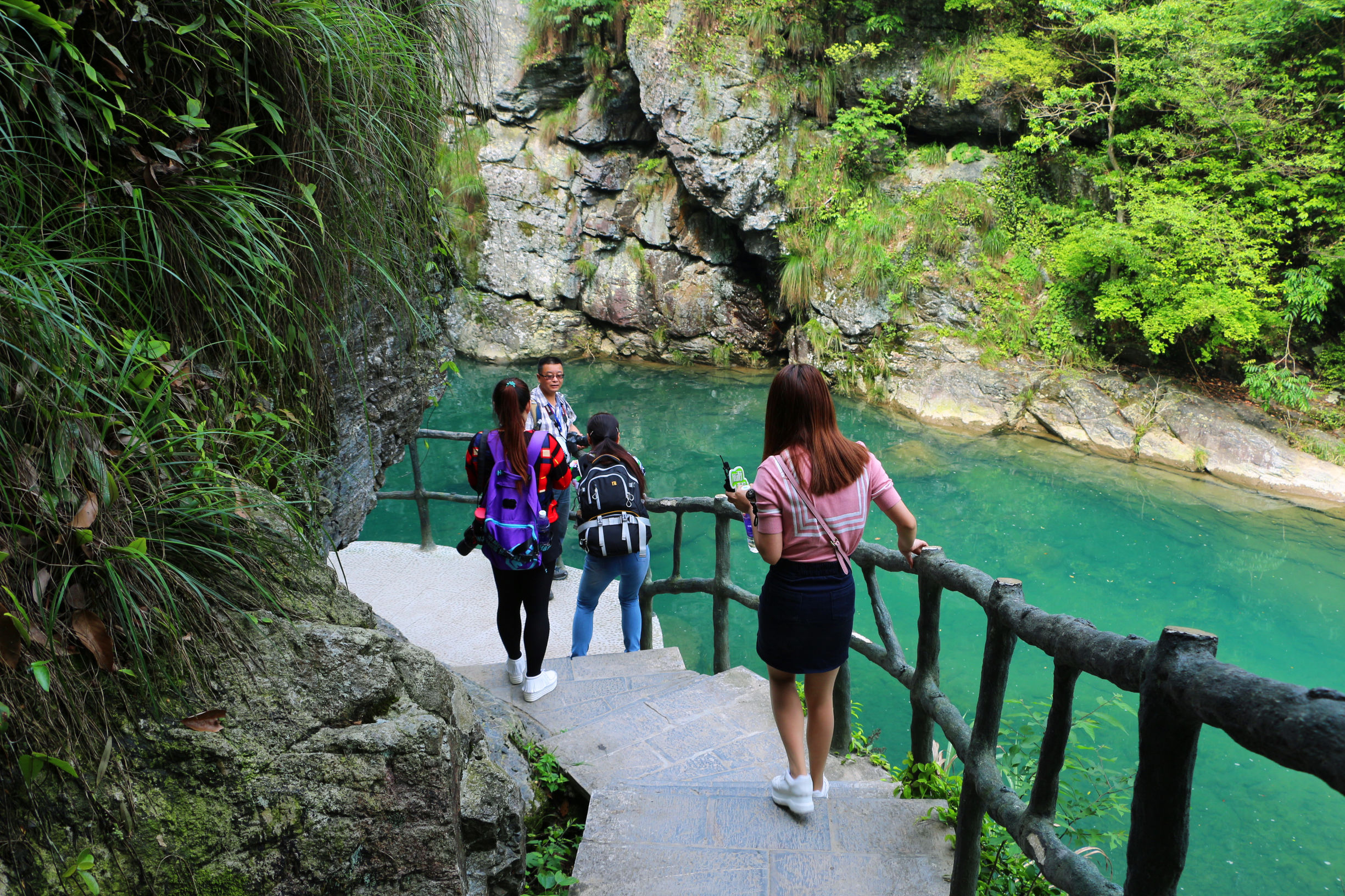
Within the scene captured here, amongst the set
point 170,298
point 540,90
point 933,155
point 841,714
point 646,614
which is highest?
point 540,90

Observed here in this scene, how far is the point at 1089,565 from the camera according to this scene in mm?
8492

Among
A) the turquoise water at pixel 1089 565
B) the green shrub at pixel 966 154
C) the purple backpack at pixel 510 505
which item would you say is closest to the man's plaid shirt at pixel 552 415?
the purple backpack at pixel 510 505

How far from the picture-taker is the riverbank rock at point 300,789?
4.48 feet

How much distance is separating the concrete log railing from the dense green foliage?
5.36ft

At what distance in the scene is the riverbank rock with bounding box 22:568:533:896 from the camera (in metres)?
1.37

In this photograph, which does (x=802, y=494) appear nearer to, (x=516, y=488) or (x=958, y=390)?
(x=516, y=488)

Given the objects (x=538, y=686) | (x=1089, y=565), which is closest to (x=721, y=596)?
(x=538, y=686)

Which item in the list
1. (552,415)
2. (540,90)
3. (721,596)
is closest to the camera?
(721,596)

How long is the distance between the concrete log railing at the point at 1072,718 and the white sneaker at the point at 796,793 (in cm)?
42

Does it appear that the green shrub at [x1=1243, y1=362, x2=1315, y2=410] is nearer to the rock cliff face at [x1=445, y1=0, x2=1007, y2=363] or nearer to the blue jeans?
the rock cliff face at [x1=445, y1=0, x2=1007, y2=363]

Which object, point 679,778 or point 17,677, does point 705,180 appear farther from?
point 17,677

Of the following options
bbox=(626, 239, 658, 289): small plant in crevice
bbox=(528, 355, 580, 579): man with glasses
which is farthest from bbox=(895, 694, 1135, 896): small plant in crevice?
bbox=(626, 239, 658, 289): small plant in crevice

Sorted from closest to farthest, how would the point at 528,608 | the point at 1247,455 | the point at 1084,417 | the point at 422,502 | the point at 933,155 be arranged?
the point at 528,608
the point at 422,502
the point at 1247,455
the point at 1084,417
the point at 933,155

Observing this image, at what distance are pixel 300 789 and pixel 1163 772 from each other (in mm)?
1490
